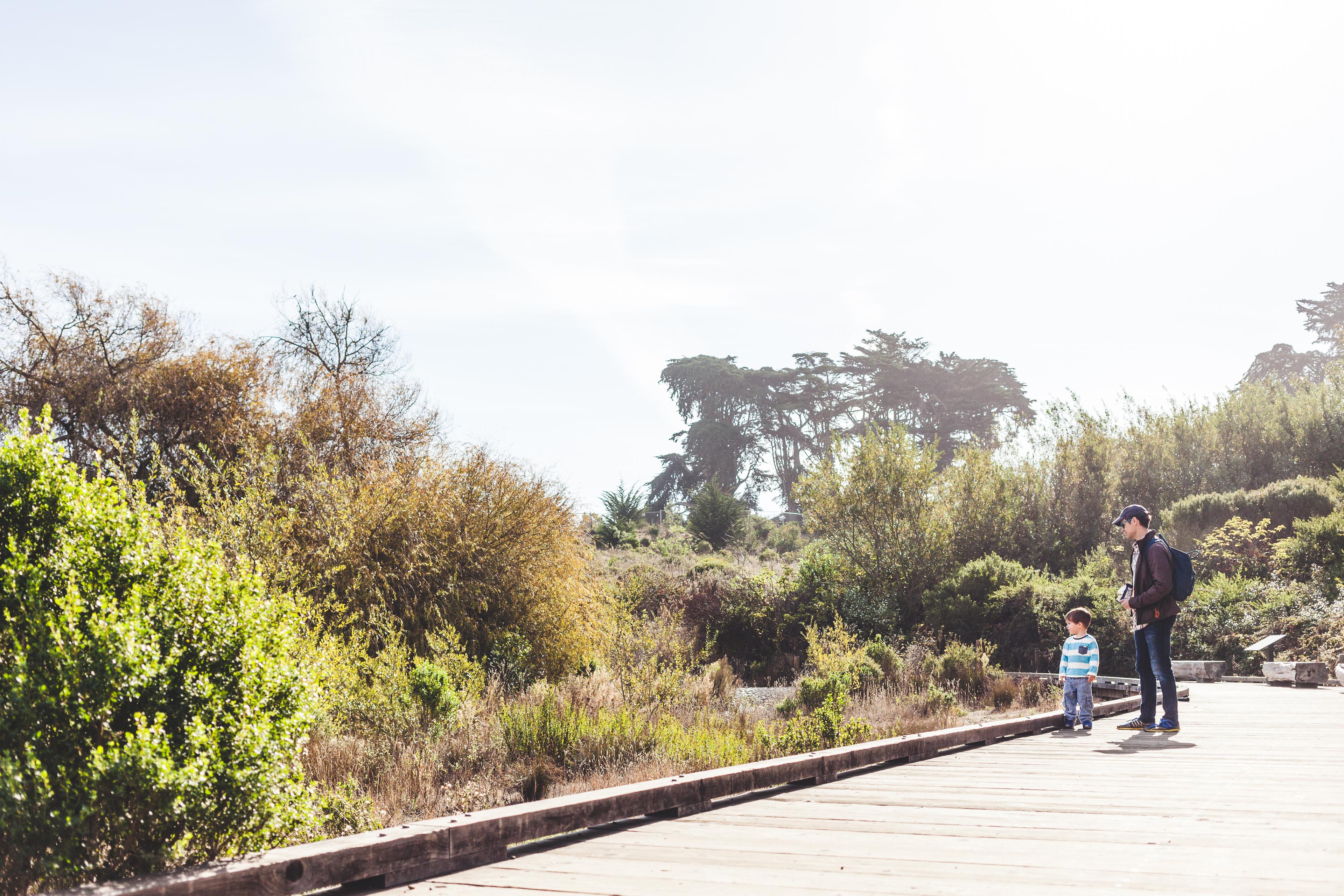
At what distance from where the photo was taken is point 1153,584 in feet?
21.8

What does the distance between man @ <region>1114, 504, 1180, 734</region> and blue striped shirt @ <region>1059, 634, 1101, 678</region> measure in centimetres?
35

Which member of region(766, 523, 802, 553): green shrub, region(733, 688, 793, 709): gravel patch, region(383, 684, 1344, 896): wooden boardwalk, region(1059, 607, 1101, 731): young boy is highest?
region(766, 523, 802, 553): green shrub

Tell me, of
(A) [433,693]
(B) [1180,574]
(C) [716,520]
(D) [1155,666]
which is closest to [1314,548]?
(D) [1155,666]

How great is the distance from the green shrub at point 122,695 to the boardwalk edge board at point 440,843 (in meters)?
0.23

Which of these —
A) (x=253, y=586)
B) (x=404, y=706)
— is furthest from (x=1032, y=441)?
(x=253, y=586)

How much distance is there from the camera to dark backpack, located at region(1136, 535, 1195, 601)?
255 inches

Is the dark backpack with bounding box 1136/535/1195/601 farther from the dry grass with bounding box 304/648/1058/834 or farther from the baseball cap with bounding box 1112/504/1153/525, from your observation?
the dry grass with bounding box 304/648/1058/834

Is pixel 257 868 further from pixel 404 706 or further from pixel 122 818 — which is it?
pixel 404 706

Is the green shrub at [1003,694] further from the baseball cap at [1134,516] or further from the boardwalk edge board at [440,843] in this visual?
the boardwalk edge board at [440,843]

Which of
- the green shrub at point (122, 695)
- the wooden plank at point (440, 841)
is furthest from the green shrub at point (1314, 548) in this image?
the green shrub at point (122, 695)

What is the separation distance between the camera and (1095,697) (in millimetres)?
11742

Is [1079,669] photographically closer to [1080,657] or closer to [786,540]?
[1080,657]

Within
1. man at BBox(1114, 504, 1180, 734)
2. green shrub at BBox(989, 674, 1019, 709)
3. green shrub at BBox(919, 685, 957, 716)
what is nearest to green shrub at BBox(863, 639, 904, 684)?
green shrub at BBox(989, 674, 1019, 709)

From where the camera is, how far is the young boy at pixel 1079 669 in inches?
286
